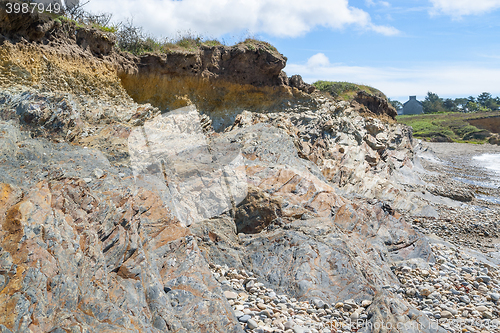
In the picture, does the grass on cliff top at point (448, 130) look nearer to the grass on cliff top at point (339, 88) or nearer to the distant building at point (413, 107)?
the distant building at point (413, 107)

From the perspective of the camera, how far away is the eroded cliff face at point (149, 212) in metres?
3.62

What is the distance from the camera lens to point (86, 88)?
35.2ft

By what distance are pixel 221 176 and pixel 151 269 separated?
400 centimetres

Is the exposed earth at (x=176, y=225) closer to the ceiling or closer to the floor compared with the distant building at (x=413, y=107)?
closer to the floor

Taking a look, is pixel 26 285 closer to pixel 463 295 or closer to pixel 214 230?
pixel 214 230

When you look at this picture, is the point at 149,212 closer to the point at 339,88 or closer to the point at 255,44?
the point at 255,44

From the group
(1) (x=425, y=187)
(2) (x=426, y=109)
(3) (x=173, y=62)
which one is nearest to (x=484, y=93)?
(2) (x=426, y=109)

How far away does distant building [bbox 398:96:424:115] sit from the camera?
10069cm

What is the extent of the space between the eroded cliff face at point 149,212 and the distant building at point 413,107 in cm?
9765

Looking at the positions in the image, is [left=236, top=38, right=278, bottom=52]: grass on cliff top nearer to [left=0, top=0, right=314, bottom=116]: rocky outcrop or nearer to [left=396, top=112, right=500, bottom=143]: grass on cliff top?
[left=0, top=0, right=314, bottom=116]: rocky outcrop

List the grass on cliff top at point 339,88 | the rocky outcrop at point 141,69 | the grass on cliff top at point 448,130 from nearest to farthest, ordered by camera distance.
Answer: the rocky outcrop at point 141,69 < the grass on cliff top at point 339,88 < the grass on cliff top at point 448,130

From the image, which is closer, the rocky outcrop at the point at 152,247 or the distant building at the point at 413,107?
the rocky outcrop at the point at 152,247

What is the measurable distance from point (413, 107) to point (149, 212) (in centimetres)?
11066

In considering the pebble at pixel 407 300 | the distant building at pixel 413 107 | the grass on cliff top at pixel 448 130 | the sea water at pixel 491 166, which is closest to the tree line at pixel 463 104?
the distant building at pixel 413 107
